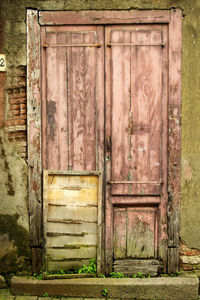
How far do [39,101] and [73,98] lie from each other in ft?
1.22

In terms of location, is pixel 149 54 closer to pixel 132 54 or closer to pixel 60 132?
pixel 132 54

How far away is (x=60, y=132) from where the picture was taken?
3207 millimetres

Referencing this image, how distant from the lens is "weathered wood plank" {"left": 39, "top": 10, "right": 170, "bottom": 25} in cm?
307

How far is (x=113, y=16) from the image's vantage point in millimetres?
3072

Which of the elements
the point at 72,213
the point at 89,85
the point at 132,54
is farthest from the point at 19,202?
the point at 132,54

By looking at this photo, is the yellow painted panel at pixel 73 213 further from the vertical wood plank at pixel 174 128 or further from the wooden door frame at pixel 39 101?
the vertical wood plank at pixel 174 128

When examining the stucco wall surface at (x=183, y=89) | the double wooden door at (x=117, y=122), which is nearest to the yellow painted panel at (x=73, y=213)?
the double wooden door at (x=117, y=122)

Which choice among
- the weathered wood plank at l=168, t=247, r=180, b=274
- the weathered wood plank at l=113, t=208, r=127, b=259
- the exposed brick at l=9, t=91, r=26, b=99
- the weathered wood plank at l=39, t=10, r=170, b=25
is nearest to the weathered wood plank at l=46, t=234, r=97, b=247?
the weathered wood plank at l=113, t=208, r=127, b=259

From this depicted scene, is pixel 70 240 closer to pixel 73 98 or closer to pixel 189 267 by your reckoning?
pixel 189 267

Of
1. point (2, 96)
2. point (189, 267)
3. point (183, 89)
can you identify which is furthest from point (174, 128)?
point (2, 96)

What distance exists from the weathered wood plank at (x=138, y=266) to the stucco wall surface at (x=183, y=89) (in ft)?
1.45

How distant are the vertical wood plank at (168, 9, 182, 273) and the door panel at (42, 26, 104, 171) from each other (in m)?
0.75

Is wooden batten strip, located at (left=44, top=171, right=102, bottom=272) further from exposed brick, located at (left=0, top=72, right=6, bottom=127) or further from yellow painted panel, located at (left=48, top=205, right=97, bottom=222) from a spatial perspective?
exposed brick, located at (left=0, top=72, right=6, bottom=127)

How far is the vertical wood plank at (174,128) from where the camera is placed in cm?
308
